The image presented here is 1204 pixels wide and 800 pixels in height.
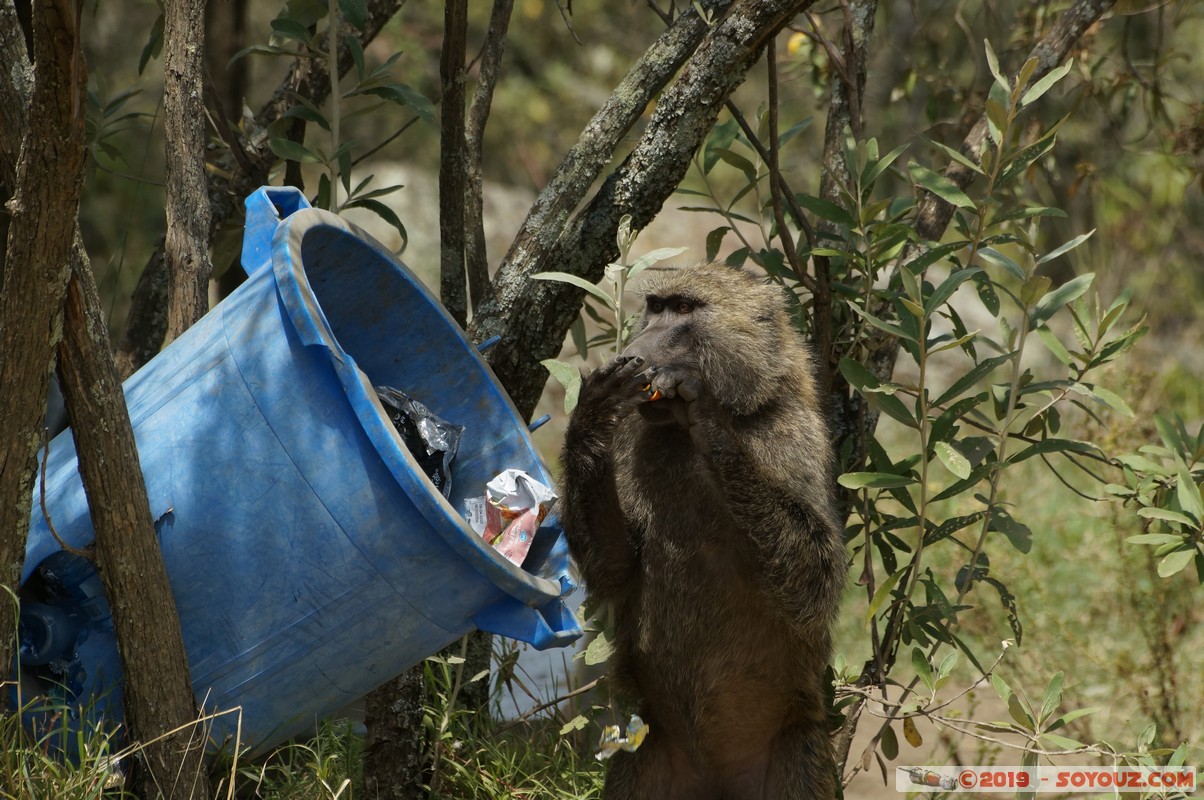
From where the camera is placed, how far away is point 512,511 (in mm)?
2664

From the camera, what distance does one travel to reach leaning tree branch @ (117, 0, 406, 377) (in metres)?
3.35

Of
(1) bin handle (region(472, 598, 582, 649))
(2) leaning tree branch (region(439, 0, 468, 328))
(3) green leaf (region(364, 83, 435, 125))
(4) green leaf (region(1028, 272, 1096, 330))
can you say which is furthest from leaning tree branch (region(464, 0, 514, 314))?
(4) green leaf (region(1028, 272, 1096, 330))

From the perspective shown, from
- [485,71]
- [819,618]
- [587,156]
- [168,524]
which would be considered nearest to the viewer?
[168,524]

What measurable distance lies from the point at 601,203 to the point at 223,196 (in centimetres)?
111

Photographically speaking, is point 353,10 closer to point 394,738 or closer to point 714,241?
point 714,241

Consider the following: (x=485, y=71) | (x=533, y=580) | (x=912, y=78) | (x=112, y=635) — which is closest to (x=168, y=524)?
(x=112, y=635)

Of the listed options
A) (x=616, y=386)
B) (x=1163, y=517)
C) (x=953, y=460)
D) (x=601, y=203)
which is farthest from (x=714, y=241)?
(x=1163, y=517)

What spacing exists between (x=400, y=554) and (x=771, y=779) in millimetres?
1070

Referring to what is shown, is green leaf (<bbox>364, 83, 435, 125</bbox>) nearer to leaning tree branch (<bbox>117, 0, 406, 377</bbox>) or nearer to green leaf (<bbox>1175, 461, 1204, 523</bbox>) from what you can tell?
leaning tree branch (<bbox>117, 0, 406, 377</bbox>)

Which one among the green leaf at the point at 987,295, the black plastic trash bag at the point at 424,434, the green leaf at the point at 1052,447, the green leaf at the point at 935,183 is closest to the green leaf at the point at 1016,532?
the green leaf at the point at 1052,447

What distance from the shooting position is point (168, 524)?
2.34 metres

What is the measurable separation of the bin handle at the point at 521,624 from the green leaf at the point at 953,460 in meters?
0.86

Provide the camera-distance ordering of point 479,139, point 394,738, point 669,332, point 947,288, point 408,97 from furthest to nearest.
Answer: point 479,139 < point 408,97 < point 394,738 < point 669,332 < point 947,288

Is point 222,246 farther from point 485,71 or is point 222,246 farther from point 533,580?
point 533,580
